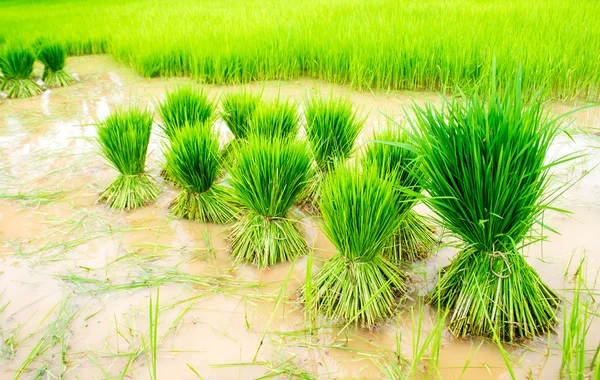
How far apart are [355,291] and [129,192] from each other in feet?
4.90

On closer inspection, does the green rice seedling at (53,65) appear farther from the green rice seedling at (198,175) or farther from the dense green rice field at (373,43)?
the green rice seedling at (198,175)

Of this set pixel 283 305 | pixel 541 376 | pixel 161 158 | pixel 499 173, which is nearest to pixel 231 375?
pixel 283 305

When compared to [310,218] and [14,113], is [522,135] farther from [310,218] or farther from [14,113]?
[14,113]

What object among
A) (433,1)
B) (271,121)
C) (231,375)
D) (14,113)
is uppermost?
(433,1)

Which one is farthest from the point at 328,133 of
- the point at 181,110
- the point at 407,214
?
the point at 181,110

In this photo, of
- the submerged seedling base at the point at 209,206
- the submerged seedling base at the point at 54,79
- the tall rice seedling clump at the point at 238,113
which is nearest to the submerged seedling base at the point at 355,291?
the submerged seedling base at the point at 209,206

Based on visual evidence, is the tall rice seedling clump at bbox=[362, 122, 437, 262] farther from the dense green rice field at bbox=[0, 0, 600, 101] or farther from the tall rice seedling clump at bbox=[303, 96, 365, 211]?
the dense green rice field at bbox=[0, 0, 600, 101]

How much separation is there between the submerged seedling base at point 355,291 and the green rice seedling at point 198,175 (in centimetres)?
72

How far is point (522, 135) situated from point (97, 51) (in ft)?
21.3

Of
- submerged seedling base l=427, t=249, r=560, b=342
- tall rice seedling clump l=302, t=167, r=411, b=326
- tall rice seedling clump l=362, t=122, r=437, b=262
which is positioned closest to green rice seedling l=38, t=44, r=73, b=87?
tall rice seedling clump l=362, t=122, r=437, b=262

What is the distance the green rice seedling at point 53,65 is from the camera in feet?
15.7

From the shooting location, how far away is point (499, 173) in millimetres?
1436

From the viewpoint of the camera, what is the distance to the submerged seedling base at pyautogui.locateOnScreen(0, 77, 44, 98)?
4.57 m

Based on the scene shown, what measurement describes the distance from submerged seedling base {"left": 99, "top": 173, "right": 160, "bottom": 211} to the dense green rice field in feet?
5.75
